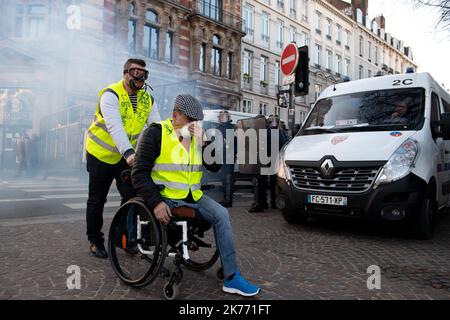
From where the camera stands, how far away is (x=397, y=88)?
17.5 feet

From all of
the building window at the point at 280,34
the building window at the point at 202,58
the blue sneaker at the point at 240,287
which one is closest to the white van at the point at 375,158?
the blue sneaker at the point at 240,287

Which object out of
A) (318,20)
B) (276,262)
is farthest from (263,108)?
(276,262)

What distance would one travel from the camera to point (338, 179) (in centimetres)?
449

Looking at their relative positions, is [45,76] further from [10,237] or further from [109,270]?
[109,270]

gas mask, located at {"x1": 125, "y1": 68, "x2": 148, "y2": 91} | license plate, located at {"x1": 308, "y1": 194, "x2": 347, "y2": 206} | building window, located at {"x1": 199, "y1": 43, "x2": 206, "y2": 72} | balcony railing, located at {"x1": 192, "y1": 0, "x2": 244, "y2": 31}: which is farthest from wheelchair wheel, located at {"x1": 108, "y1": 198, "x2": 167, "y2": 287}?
balcony railing, located at {"x1": 192, "y1": 0, "x2": 244, "y2": 31}

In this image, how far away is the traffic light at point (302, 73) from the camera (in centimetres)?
748

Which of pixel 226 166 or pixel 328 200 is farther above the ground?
pixel 226 166

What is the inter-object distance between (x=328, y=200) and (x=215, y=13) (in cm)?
2284

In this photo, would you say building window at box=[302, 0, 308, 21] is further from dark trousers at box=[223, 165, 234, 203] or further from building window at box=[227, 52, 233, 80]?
dark trousers at box=[223, 165, 234, 203]

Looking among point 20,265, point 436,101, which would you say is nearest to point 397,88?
point 436,101

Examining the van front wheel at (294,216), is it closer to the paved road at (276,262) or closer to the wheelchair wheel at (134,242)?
the paved road at (276,262)

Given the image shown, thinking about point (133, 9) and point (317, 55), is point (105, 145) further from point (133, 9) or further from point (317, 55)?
point (317, 55)

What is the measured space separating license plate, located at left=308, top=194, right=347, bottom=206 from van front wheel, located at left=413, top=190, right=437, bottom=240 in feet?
2.85

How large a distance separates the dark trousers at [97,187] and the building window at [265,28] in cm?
2683
